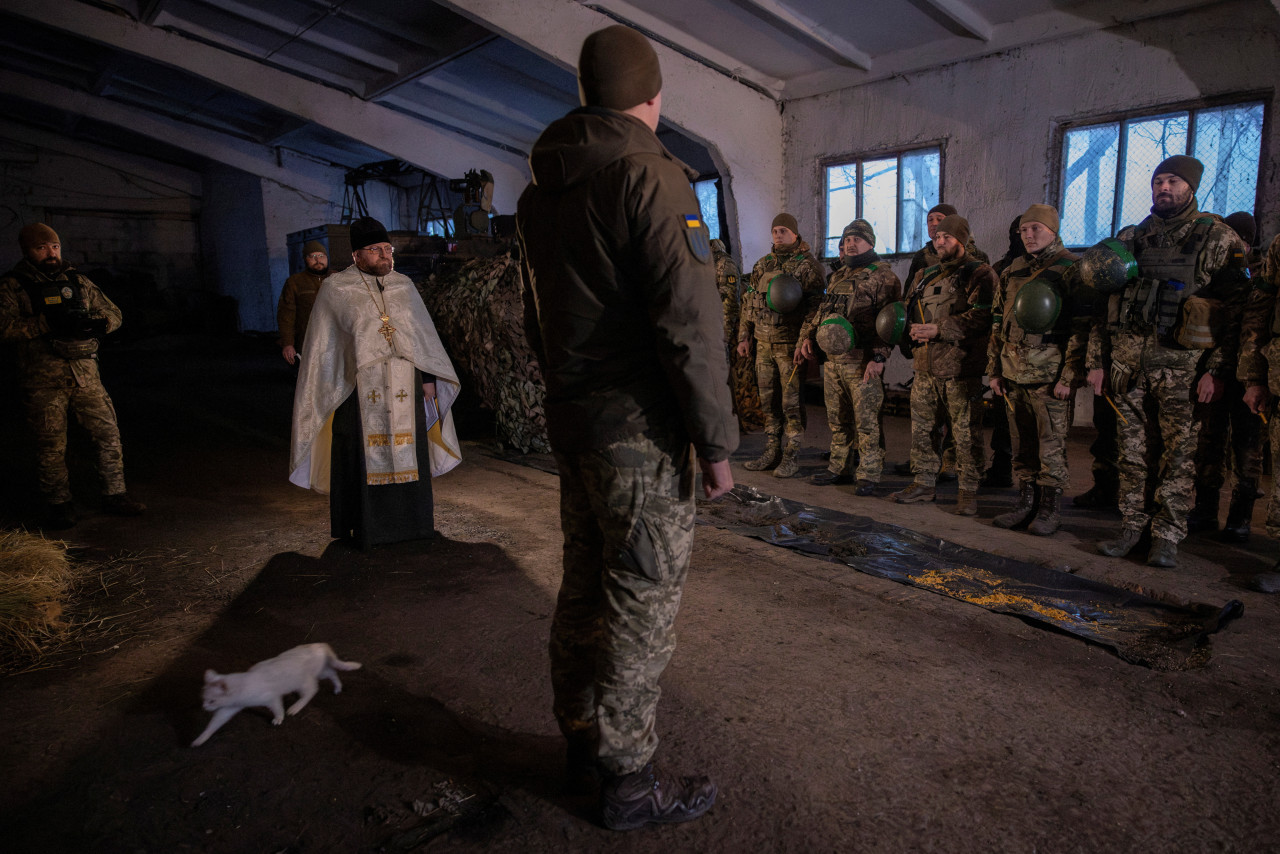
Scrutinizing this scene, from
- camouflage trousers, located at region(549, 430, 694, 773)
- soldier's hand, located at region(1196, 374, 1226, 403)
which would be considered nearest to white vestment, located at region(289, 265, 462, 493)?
camouflage trousers, located at region(549, 430, 694, 773)

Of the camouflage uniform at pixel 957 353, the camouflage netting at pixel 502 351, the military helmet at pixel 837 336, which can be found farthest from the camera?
the camouflage netting at pixel 502 351

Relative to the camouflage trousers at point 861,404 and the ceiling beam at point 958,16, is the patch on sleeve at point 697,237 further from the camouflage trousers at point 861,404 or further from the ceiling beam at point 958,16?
the ceiling beam at point 958,16

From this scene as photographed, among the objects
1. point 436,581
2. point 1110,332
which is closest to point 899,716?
point 436,581

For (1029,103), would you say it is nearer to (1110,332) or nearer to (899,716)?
(1110,332)

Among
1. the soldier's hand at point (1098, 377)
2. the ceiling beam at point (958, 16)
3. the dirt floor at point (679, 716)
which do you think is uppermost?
the ceiling beam at point (958, 16)

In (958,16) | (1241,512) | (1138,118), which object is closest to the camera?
(1241,512)

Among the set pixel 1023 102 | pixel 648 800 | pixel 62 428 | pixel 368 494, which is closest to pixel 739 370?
pixel 1023 102

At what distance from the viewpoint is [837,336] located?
5.95m

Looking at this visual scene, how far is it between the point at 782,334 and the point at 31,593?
5205 millimetres

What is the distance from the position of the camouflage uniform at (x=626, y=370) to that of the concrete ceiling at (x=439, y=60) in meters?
7.52

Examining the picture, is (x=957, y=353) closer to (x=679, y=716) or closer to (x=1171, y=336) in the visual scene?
(x=1171, y=336)

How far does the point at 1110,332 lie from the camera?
15.1 feet

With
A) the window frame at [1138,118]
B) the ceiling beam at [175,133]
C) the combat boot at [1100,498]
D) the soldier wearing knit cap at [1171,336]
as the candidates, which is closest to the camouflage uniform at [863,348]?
the combat boot at [1100,498]

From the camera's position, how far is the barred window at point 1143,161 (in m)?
7.24
